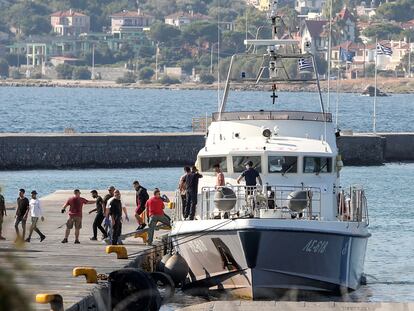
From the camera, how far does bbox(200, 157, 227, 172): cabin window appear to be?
1148 inches

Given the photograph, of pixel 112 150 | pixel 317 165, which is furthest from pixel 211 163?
pixel 112 150

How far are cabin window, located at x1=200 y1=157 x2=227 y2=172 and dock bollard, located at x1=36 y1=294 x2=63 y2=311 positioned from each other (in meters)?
8.07

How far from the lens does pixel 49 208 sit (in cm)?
4016

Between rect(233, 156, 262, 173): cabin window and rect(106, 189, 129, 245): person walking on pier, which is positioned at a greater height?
rect(233, 156, 262, 173): cabin window

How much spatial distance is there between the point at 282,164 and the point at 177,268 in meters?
2.61

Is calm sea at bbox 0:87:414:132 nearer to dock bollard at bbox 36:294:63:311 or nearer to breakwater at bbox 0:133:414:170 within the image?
breakwater at bbox 0:133:414:170

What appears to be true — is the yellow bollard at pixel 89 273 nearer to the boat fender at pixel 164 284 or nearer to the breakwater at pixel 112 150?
the boat fender at pixel 164 284

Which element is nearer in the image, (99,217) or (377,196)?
(99,217)

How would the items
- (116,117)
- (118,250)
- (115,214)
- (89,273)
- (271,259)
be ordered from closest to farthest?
(89,273) < (271,259) < (118,250) < (115,214) < (116,117)

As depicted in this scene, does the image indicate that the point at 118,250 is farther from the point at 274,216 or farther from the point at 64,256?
the point at 274,216

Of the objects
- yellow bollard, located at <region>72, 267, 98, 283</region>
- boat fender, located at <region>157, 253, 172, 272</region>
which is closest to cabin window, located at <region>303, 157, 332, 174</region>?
boat fender, located at <region>157, 253, 172, 272</region>

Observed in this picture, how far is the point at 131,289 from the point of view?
25.6 metres

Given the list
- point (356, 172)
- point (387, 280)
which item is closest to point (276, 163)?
point (387, 280)

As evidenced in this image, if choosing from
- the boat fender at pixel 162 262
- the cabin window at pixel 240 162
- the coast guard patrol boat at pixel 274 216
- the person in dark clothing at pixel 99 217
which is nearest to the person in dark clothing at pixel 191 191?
the coast guard patrol boat at pixel 274 216
